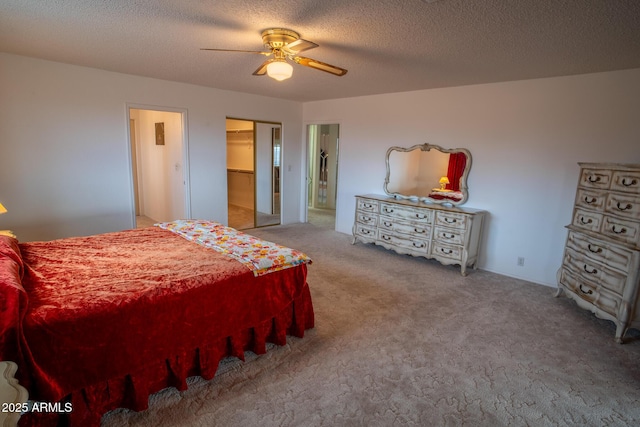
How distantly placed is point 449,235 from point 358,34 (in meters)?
2.67

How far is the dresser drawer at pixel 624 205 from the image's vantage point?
101 inches

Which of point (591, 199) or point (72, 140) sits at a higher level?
point (72, 140)

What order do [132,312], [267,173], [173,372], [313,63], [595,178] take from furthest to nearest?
[267,173]
[595,178]
[313,63]
[173,372]
[132,312]

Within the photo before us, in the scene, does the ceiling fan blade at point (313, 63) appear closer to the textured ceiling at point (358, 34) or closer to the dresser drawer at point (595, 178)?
the textured ceiling at point (358, 34)

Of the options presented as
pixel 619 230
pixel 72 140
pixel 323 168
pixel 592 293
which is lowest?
pixel 592 293

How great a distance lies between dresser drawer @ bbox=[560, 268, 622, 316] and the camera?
2.67m

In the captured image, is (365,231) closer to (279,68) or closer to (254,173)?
(254,173)

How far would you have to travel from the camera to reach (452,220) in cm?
405

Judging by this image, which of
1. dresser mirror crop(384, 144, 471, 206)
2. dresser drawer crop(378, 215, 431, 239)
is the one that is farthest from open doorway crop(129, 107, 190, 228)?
dresser mirror crop(384, 144, 471, 206)

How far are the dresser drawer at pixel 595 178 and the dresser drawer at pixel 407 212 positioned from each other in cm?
161

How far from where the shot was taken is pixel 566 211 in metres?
3.59

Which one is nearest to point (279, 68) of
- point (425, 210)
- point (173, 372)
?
point (173, 372)

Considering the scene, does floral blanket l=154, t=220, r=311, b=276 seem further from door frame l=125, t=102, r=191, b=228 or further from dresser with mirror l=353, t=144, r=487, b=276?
dresser with mirror l=353, t=144, r=487, b=276

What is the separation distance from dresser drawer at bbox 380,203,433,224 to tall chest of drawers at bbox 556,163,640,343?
153 centimetres
